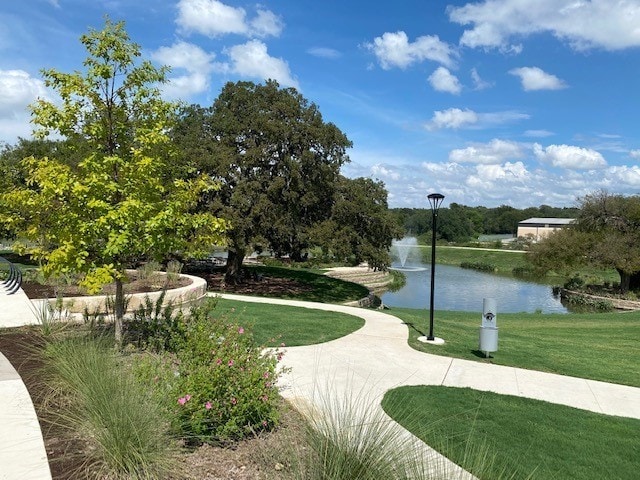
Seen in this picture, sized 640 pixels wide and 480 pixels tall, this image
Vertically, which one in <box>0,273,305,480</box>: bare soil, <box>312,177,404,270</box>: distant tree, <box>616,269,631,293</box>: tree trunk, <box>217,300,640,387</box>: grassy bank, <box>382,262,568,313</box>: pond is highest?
<box>312,177,404,270</box>: distant tree

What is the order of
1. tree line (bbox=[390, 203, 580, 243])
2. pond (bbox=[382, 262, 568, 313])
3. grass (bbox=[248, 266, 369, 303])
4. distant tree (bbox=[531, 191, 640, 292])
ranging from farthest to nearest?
tree line (bbox=[390, 203, 580, 243])
distant tree (bbox=[531, 191, 640, 292])
pond (bbox=[382, 262, 568, 313])
grass (bbox=[248, 266, 369, 303])

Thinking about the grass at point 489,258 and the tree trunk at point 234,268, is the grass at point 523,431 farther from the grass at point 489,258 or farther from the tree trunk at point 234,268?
the grass at point 489,258

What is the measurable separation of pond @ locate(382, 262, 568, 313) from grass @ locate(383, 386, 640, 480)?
18.4 meters

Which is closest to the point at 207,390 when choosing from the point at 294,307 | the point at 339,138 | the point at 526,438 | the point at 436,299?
the point at 526,438

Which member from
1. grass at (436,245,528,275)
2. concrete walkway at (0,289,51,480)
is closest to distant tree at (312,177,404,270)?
concrete walkway at (0,289,51,480)

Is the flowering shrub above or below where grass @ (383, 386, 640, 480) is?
above

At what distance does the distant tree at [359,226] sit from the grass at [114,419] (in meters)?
15.2

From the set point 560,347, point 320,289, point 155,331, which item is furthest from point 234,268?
point 560,347

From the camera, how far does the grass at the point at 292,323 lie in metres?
9.05

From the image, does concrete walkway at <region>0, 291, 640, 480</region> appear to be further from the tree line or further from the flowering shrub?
the tree line

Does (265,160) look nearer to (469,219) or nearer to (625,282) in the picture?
(625,282)

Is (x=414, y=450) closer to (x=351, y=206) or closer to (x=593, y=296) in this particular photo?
(x=351, y=206)

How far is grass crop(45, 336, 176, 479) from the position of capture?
3395 mm

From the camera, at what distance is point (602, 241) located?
3120 cm
